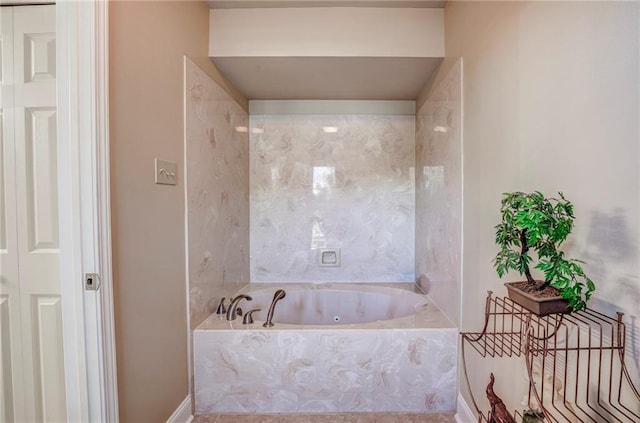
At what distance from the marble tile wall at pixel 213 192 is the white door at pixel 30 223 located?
566 millimetres

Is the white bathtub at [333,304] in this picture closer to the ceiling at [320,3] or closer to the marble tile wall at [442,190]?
the marble tile wall at [442,190]

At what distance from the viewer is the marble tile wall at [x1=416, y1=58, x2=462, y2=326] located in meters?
1.68

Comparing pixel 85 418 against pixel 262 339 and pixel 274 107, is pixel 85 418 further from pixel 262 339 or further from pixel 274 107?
pixel 274 107

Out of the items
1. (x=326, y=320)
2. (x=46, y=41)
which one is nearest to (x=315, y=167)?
(x=326, y=320)

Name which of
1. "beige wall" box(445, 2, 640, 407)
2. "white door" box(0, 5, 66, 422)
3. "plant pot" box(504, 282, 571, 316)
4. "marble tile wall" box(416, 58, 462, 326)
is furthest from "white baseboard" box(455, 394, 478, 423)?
"white door" box(0, 5, 66, 422)

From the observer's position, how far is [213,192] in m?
1.97

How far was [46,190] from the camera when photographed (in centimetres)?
117

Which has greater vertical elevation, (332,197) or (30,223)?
(332,197)

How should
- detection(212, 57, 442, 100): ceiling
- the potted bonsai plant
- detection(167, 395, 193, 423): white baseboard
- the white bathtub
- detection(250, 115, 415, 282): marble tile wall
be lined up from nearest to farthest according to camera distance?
the potted bonsai plant
detection(167, 395, 193, 423): white baseboard
detection(212, 57, 442, 100): ceiling
the white bathtub
detection(250, 115, 415, 282): marble tile wall

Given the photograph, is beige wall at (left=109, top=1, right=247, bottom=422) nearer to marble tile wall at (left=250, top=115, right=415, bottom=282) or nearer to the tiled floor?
the tiled floor

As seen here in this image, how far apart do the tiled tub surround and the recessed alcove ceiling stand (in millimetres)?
1637

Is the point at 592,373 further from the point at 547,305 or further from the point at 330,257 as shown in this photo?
the point at 330,257

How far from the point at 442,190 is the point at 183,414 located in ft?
6.41

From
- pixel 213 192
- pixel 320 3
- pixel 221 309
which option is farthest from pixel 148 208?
pixel 320 3
